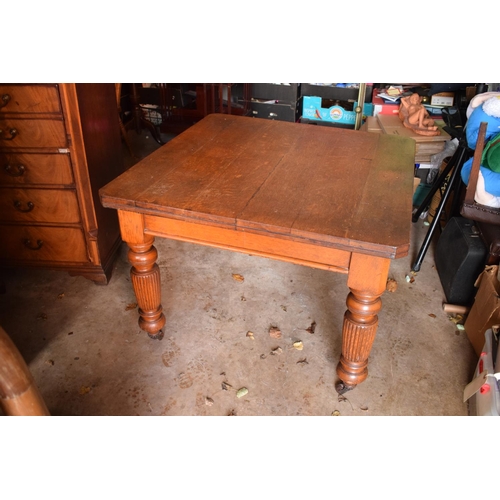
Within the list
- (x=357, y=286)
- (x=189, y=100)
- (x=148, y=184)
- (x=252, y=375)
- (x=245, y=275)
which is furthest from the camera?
(x=189, y=100)

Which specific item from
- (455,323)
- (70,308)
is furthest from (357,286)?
(70,308)

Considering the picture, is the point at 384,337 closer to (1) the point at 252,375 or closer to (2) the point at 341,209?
(1) the point at 252,375

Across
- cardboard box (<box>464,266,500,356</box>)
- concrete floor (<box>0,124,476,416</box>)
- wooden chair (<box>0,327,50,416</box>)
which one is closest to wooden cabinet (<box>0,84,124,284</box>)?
concrete floor (<box>0,124,476,416</box>)

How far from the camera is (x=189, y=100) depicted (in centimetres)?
439

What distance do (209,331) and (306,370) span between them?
1.61 feet

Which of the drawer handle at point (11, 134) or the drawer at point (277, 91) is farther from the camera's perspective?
the drawer at point (277, 91)

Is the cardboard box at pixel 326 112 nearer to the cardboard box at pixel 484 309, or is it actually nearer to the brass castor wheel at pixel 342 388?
the cardboard box at pixel 484 309

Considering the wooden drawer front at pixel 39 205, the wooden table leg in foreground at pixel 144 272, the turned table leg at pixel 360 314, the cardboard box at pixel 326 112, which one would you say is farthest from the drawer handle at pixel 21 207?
the cardboard box at pixel 326 112

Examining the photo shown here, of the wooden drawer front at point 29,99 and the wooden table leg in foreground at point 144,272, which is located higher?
the wooden drawer front at point 29,99

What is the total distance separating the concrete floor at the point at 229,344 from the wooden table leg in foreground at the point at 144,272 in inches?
4.5

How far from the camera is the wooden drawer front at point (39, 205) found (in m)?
2.25

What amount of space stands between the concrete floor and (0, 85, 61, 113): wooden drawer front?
0.94 meters

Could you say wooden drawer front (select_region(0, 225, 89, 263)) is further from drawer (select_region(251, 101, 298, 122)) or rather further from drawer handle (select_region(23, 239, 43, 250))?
drawer (select_region(251, 101, 298, 122))

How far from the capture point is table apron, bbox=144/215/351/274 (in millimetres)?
1567
